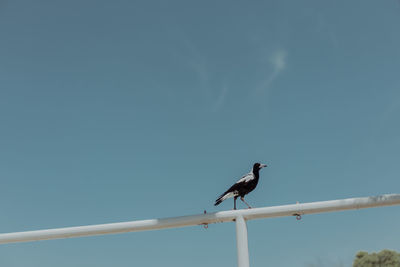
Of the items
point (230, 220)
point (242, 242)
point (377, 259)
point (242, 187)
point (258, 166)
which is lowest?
point (242, 242)

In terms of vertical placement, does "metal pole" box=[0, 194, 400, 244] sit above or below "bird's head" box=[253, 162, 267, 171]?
below

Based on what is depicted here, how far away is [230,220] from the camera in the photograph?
10.6 ft

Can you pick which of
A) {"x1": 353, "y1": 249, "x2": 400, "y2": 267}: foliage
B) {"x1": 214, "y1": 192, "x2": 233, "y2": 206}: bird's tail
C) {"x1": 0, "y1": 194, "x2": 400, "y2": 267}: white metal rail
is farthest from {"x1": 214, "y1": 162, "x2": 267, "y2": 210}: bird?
{"x1": 353, "y1": 249, "x2": 400, "y2": 267}: foliage

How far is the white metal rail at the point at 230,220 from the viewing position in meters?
3.00

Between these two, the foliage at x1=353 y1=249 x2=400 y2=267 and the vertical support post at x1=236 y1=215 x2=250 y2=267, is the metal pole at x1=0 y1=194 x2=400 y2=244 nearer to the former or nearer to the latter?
the vertical support post at x1=236 y1=215 x2=250 y2=267

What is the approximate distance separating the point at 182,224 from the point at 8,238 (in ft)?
5.45

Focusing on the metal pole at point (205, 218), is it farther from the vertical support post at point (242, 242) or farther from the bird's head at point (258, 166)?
the bird's head at point (258, 166)

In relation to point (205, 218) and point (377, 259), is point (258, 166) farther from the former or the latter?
point (377, 259)

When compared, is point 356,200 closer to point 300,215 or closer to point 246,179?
point 300,215

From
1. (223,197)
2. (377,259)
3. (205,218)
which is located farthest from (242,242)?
(377,259)

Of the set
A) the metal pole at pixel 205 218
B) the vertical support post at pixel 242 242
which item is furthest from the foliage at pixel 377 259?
the vertical support post at pixel 242 242

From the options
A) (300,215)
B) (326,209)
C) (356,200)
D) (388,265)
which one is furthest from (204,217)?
(388,265)

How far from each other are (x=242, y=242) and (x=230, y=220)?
23cm

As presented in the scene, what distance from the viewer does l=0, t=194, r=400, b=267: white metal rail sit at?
9.83 feet
